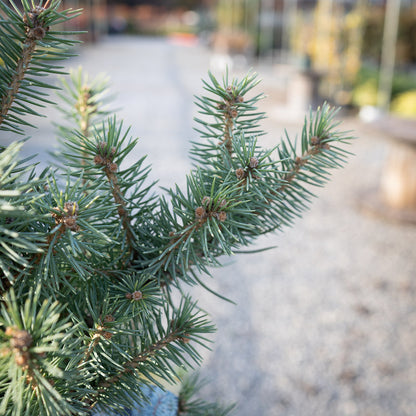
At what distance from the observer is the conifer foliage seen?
1.47ft

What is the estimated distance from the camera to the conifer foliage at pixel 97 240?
449 millimetres

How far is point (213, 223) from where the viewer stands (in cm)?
55

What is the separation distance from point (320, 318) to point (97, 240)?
2688mm

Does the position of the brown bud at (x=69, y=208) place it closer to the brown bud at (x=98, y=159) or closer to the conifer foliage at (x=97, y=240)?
the conifer foliage at (x=97, y=240)

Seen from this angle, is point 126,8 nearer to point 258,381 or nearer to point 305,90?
point 305,90

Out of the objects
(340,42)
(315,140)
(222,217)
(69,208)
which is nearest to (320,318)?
(315,140)

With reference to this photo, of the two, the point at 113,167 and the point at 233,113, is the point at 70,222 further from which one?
the point at 233,113

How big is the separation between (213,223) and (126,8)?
5037 cm

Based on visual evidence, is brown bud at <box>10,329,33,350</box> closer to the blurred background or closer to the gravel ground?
the gravel ground

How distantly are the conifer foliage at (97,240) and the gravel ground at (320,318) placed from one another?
72 cm

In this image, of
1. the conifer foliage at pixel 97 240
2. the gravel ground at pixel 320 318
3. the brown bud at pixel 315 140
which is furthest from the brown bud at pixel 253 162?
the gravel ground at pixel 320 318

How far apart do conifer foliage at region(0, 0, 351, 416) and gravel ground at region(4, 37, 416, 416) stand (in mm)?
Answer: 715

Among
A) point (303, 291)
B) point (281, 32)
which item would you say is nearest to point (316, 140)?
point (303, 291)

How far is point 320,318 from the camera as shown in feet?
9.81
